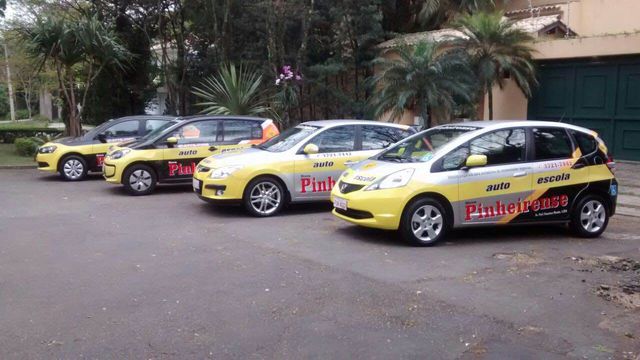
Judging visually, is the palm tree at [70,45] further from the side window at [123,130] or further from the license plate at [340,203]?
the license plate at [340,203]

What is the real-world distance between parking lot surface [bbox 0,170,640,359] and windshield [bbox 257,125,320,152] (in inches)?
55.5

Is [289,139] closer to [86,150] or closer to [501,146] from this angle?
[501,146]

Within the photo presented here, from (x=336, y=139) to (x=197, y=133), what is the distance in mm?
3515

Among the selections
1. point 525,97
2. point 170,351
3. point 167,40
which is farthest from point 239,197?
point 167,40

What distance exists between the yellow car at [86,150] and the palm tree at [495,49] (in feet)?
24.4

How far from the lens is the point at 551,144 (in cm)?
847

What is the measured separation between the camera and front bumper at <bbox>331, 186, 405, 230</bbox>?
25.3ft

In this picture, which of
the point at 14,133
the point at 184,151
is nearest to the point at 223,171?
the point at 184,151

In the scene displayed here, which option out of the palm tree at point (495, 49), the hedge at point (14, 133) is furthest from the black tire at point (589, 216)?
the hedge at point (14, 133)

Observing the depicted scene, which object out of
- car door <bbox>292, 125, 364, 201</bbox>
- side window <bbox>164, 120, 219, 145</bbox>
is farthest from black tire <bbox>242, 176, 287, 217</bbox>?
side window <bbox>164, 120, 219, 145</bbox>

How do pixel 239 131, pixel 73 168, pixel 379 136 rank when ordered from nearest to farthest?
pixel 379 136
pixel 239 131
pixel 73 168

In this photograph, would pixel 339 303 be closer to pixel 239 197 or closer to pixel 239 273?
pixel 239 273

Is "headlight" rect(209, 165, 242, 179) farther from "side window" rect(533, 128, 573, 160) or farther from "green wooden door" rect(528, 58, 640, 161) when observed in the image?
"green wooden door" rect(528, 58, 640, 161)

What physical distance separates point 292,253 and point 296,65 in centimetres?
1257
